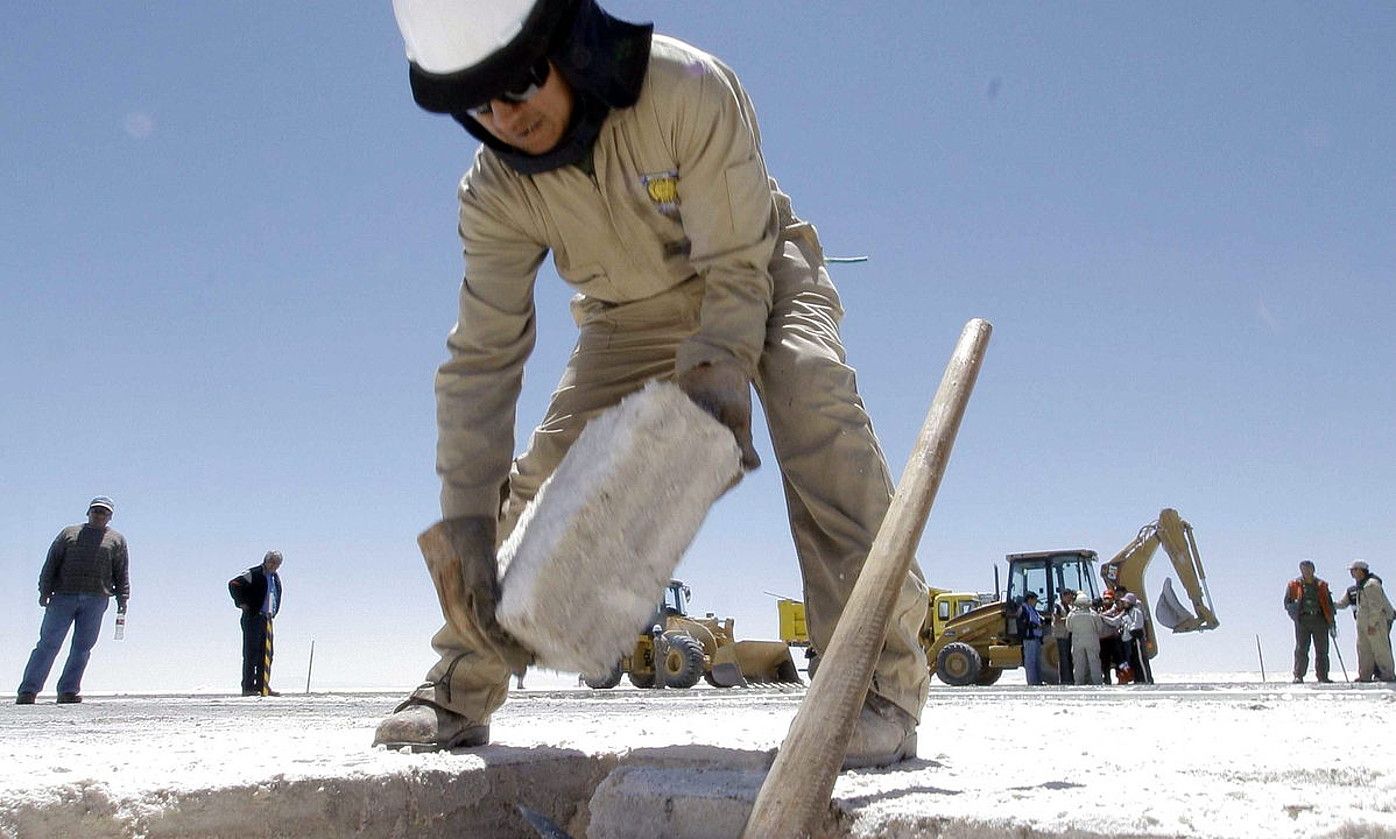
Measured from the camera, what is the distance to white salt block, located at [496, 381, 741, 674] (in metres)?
1.65

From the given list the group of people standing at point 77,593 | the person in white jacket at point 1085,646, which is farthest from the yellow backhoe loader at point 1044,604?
the group of people standing at point 77,593

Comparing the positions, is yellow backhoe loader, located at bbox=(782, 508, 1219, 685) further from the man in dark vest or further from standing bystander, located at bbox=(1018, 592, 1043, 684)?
the man in dark vest

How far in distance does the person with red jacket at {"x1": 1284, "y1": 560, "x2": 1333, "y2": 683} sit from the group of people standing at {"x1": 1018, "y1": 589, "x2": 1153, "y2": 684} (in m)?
1.89

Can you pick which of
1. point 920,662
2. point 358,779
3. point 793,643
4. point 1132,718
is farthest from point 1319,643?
point 358,779

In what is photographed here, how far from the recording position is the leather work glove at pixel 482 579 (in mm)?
1892

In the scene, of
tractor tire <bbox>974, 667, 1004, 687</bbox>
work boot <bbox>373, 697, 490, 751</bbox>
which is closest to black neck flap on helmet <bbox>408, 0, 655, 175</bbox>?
work boot <bbox>373, 697, 490, 751</bbox>

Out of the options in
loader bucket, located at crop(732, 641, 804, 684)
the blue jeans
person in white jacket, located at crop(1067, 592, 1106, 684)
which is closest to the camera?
the blue jeans

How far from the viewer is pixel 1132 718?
300cm

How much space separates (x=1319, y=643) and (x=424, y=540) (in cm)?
1302

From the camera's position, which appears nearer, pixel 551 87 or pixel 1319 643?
pixel 551 87

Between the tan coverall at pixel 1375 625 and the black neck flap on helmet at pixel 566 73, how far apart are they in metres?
12.3

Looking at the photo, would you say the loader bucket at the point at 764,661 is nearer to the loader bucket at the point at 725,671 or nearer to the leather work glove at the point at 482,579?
the loader bucket at the point at 725,671

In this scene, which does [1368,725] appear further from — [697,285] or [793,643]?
[793,643]

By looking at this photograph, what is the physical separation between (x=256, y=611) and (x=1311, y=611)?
442 inches
